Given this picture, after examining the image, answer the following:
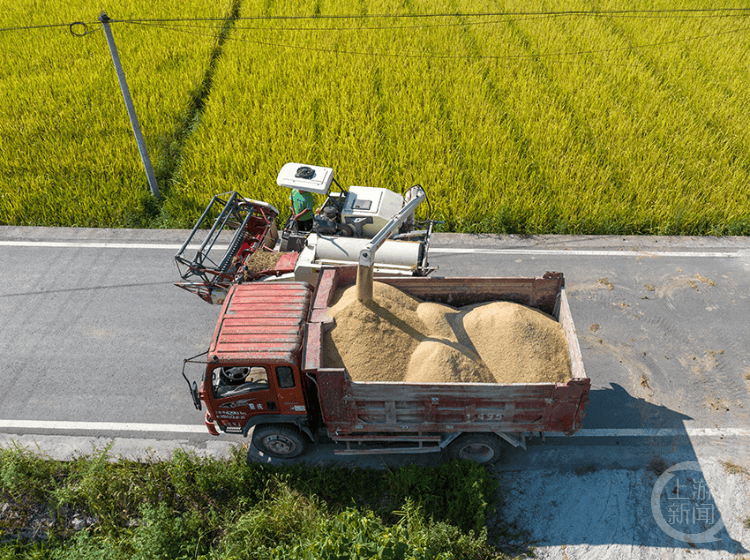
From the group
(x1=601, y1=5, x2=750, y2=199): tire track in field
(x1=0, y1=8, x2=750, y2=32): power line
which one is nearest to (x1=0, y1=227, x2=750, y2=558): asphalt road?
(x1=601, y1=5, x2=750, y2=199): tire track in field

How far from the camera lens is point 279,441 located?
6.96 m

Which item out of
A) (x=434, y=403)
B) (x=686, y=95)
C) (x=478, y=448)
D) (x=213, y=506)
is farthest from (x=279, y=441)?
(x=686, y=95)

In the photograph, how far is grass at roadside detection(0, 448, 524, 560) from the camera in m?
6.08

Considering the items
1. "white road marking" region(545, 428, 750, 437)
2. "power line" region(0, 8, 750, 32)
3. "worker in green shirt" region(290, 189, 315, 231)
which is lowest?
"white road marking" region(545, 428, 750, 437)

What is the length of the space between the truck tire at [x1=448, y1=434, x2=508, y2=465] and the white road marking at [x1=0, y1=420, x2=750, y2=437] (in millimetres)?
867

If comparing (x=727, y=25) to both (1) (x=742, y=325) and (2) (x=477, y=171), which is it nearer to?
(2) (x=477, y=171)

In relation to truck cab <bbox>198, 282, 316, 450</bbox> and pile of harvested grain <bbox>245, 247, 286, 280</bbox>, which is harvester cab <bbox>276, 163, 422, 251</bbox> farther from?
truck cab <bbox>198, 282, 316, 450</bbox>

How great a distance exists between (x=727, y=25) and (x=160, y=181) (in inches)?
875

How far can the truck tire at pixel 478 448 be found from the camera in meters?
6.67

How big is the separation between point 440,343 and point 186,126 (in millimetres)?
11932

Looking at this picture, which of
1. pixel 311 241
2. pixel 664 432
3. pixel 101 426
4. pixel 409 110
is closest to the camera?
pixel 664 432

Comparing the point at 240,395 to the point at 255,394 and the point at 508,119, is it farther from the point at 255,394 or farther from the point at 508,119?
the point at 508,119

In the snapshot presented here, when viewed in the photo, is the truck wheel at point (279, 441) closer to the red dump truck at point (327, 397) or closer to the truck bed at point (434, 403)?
the red dump truck at point (327, 397)

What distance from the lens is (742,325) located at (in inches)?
358
